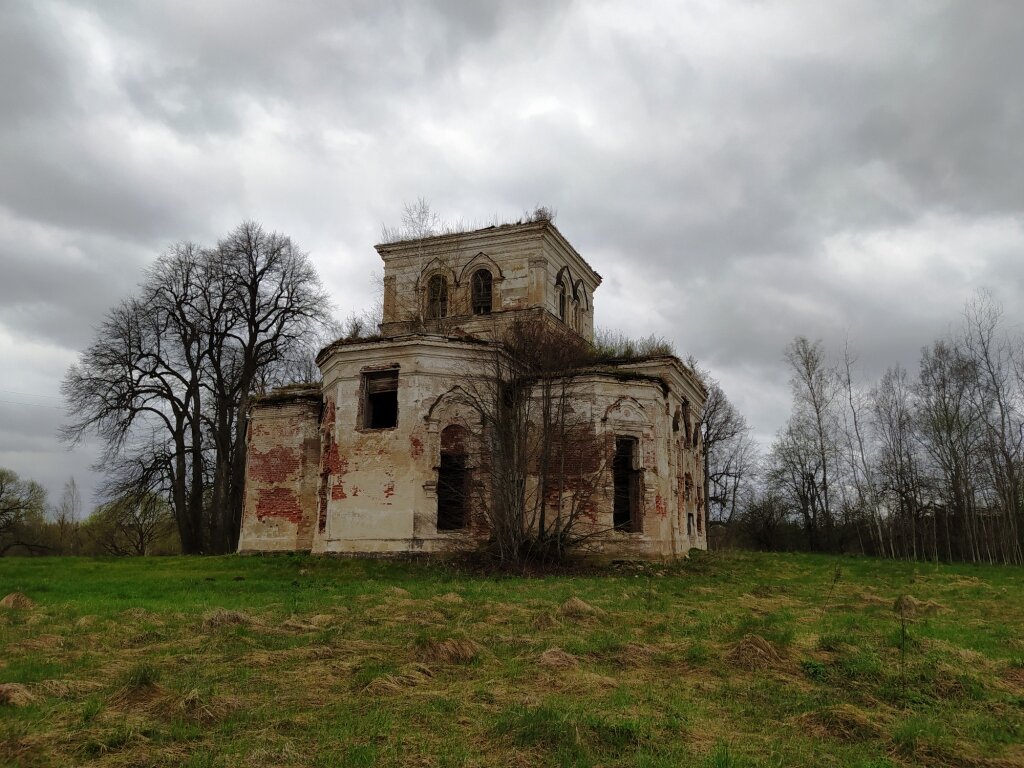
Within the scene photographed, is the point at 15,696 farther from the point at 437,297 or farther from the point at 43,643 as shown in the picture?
the point at 437,297

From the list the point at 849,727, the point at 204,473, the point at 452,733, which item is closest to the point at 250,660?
the point at 452,733

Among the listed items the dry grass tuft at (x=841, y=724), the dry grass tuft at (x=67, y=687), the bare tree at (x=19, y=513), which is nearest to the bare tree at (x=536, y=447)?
the dry grass tuft at (x=67, y=687)

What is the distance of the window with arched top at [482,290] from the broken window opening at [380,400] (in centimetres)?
542

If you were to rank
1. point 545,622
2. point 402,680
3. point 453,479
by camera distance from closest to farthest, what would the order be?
point 402,680 < point 545,622 < point 453,479

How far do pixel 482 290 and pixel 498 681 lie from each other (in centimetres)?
1948

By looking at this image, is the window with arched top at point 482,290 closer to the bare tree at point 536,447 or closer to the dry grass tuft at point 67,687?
the bare tree at point 536,447

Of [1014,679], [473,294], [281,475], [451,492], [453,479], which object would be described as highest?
[473,294]

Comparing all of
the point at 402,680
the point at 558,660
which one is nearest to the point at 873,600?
the point at 558,660

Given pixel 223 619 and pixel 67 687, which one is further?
pixel 223 619

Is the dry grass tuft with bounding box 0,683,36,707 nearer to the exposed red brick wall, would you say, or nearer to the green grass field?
the green grass field

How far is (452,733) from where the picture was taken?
5270 millimetres

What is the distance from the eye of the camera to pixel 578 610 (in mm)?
10734

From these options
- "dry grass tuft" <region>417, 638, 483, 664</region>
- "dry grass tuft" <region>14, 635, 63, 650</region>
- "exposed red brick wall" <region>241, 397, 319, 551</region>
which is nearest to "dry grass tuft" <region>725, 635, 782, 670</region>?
"dry grass tuft" <region>417, 638, 483, 664</region>

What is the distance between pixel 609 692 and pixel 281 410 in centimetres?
1834
